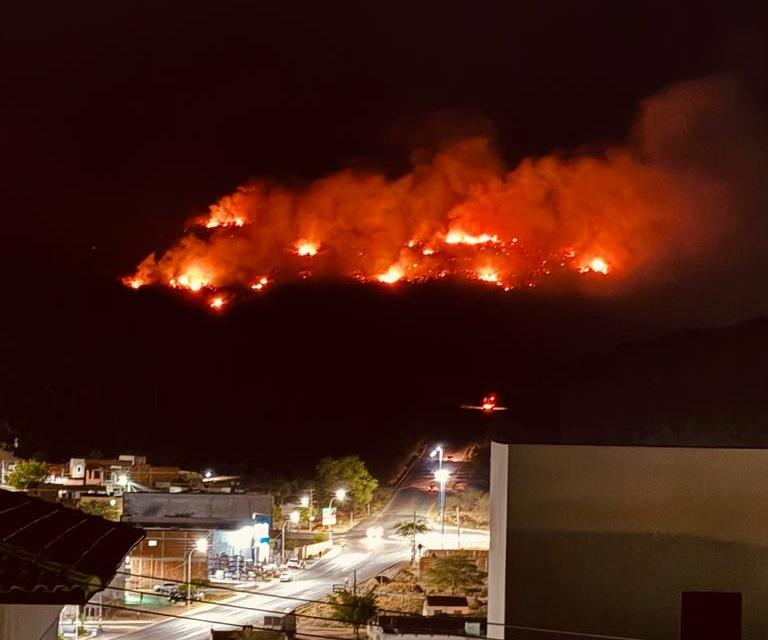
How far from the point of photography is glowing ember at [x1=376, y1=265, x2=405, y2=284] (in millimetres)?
26453

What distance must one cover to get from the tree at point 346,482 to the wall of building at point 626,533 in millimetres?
10447

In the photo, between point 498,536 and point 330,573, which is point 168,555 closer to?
point 330,573

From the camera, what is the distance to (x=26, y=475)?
479 inches

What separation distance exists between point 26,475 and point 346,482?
4.82 meters

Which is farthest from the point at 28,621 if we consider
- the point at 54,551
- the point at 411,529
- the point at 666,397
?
the point at 411,529

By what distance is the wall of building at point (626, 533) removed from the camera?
3443 mm

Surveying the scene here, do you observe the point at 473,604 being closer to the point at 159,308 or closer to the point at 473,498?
the point at 473,498

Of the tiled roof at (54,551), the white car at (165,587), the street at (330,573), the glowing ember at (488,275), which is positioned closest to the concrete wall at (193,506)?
the street at (330,573)

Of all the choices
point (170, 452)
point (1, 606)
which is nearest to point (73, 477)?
point (170, 452)

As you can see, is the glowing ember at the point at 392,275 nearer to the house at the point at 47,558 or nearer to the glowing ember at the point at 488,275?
the glowing ember at the point at 488,275

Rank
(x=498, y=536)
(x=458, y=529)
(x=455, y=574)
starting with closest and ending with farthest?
1. (x=498, y=536)
2. (x=455, y=574)
3. (x=458, y=529)

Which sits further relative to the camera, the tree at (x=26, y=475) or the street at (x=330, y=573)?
the tree at (x=26, y=475)

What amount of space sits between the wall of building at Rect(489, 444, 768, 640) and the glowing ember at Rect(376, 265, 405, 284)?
22896 mm

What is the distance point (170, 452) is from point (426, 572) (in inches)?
437
